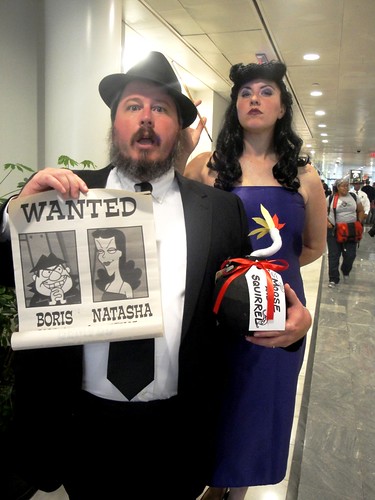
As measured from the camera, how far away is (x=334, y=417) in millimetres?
3086

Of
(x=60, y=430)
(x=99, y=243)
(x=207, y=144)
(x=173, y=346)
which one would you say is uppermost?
(x=207, y=144)

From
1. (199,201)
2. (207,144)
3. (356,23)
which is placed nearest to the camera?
(199,201)

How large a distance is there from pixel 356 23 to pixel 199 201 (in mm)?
4640

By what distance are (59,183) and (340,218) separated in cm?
644

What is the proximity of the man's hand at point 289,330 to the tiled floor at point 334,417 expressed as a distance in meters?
1.55

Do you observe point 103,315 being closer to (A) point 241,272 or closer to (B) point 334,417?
(A) point 241,272

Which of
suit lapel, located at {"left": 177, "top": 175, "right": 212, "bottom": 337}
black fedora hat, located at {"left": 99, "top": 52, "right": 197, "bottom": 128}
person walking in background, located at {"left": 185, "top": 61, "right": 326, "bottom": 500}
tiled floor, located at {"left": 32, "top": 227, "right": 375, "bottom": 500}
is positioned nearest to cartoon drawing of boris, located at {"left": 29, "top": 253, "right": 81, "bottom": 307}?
suit lapel, located at {"left": 177, "top": 175, "right": 212, "bottom": 337}

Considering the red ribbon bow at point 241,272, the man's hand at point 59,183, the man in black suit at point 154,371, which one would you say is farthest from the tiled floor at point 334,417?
the man's hand at point 59,183

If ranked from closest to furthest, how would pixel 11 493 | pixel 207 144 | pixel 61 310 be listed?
pixel 61 310
pixel 11 493
pixel 207 144

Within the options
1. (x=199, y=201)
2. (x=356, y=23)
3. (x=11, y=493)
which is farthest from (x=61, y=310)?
(x=356, y=23)

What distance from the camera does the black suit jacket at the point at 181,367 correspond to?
116 centimetres

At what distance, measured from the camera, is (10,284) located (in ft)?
3.88

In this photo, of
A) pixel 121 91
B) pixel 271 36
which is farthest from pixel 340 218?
pixel 121 91

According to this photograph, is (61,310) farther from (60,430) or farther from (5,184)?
(5,184)
